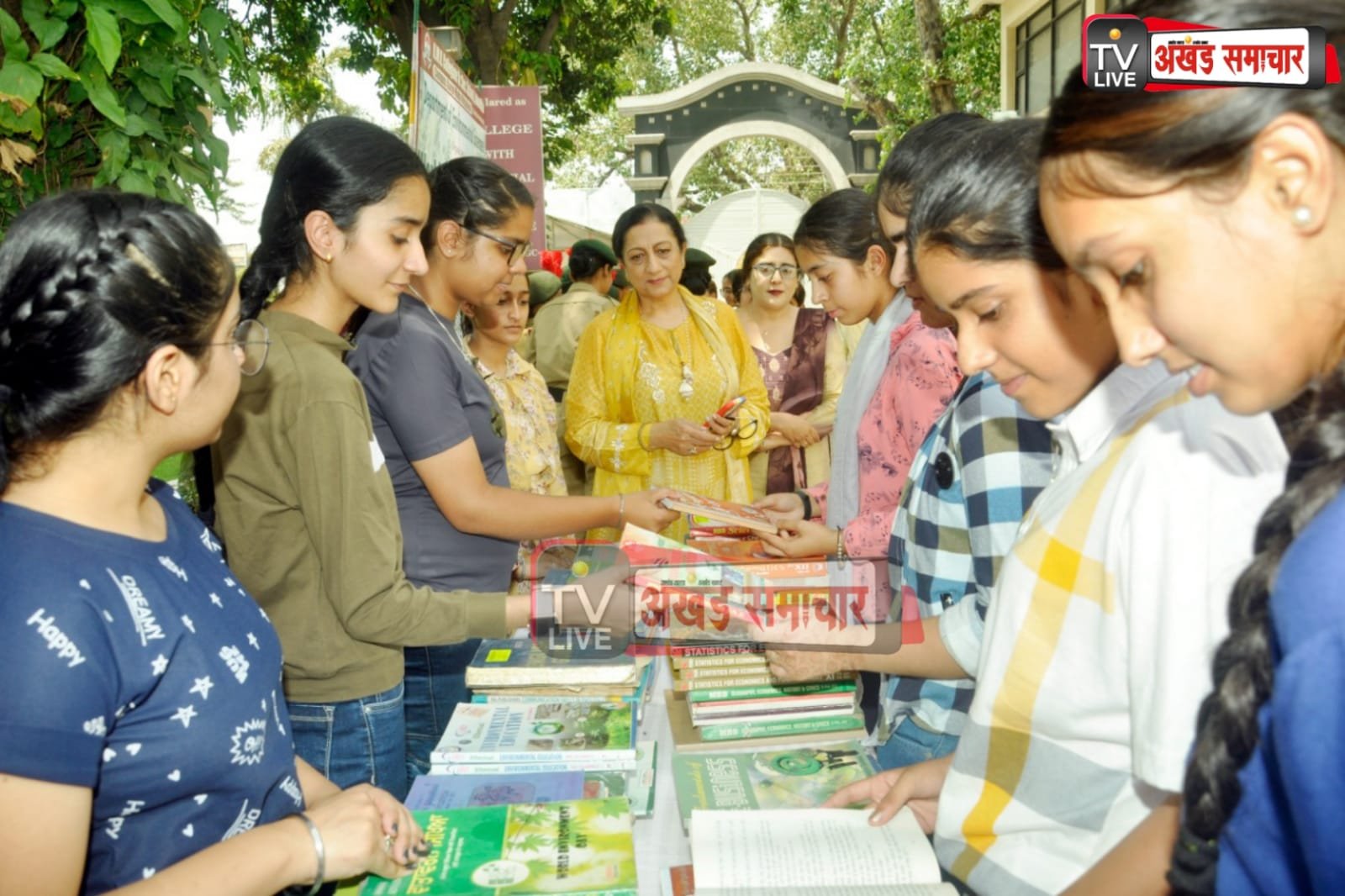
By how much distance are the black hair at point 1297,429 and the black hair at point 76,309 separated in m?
0.94

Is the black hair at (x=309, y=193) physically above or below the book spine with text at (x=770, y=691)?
above

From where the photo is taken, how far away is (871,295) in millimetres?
2873

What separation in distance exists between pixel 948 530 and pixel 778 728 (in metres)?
0.47

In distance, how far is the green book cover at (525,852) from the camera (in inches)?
46.4

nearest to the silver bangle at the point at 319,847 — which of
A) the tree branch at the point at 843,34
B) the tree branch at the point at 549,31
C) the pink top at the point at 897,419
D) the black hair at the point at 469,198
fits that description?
the pink top at the point at 897,419

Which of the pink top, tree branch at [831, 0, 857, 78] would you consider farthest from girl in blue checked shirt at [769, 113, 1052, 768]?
tree branch at [831, 0, 857, 78]

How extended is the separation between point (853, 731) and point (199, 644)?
104cm

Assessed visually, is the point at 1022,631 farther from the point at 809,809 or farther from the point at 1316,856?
the point at 809,809

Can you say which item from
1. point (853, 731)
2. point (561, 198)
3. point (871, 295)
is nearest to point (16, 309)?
point (853, 731)

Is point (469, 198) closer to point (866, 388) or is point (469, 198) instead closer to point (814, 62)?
point (866, 388)

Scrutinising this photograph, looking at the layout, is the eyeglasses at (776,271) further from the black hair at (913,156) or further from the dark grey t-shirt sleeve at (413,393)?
the dark grey t-shirt sleeve at (413,393)

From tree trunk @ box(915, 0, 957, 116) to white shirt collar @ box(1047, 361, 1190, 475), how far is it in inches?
412

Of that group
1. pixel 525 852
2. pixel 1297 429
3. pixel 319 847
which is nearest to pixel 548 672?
pixel 525 852

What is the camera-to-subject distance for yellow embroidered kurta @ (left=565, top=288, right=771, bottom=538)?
3496 millimetres
